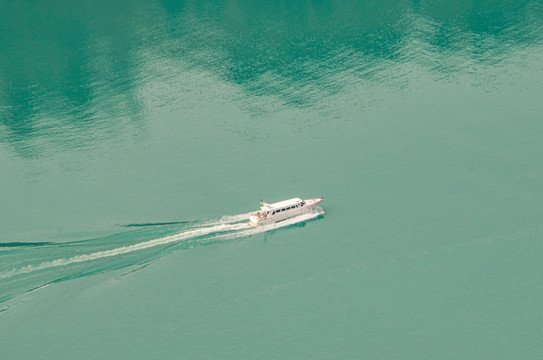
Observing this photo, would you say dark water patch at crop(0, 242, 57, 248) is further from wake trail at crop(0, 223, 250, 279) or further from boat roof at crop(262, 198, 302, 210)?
boat roof at crop(262, 198, 302, 210)

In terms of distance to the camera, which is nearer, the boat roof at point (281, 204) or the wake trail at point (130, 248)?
the wake trail at point (130, 248)

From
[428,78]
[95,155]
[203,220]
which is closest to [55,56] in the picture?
[95,155]

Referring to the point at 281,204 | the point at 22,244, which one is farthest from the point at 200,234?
the point at 22,244

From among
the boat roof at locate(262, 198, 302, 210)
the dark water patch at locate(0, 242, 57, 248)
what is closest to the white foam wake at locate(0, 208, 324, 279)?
the boat roof at locate(262, 198, 302, 210)

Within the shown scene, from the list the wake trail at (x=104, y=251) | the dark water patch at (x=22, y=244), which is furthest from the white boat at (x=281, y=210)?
the dark water patch at (x=22, y=244)

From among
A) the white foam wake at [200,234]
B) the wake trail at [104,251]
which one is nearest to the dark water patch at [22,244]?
the wake trail at [104,251]

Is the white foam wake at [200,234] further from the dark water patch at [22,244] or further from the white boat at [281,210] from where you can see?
the dark water patch at [22,244]

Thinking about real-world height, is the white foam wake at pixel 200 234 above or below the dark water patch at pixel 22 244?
Result: below
